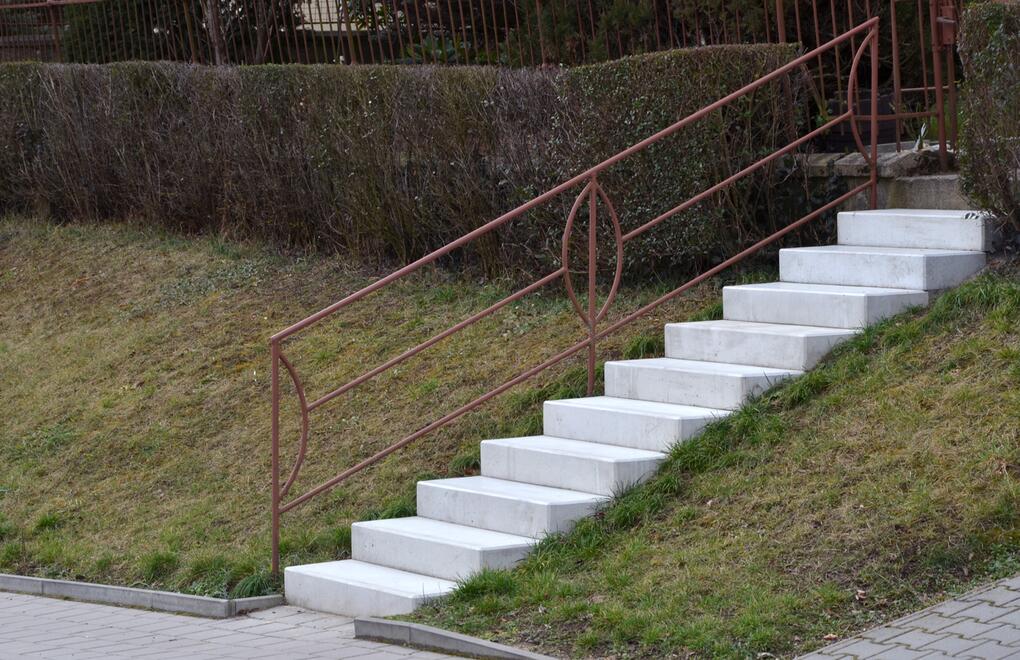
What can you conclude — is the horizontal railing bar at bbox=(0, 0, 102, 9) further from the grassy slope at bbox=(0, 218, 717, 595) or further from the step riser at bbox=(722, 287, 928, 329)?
the step riser at bbox=(722, 287, 928, 329)

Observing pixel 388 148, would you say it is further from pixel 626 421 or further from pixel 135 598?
pixel 135 598

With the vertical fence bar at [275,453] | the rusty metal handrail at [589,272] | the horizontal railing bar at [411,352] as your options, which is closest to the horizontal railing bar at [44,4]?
the rusty metal handrail at [589,272]

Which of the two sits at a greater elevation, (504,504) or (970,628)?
(504,504)

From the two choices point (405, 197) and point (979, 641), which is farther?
point (405, 197)

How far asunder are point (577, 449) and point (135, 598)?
2.45 metres

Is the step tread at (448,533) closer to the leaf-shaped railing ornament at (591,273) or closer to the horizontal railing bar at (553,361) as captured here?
the horizontal railing bar at (553,361)

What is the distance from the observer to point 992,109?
24.7 feet

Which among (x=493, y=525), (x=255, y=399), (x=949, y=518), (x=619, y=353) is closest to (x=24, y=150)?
(x=255, y=399)

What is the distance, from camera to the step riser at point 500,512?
680cm

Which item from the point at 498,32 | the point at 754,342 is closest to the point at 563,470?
the point at 754,342

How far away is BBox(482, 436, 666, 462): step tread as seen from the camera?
7.05 meters

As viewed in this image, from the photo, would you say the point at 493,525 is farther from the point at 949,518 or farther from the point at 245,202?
the point at 245,202

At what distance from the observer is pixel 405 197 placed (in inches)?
436

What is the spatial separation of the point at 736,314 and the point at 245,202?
5593 mm
